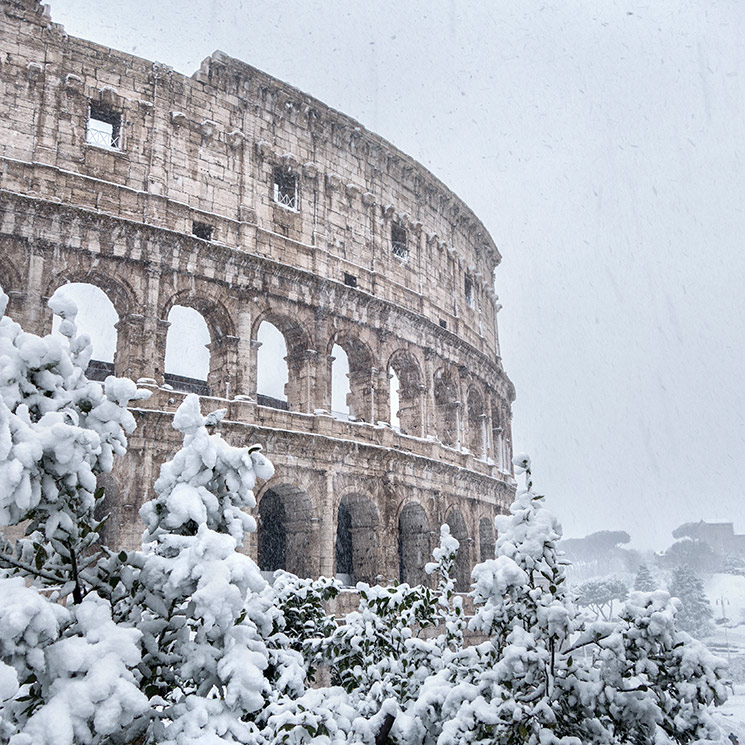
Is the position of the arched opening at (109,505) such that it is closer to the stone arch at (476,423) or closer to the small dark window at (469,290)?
the stone arch at (476,423)

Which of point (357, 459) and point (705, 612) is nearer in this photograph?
point (357, 459)

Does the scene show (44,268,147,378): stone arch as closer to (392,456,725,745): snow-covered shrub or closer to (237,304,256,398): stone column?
(237,304,256,398): stone column

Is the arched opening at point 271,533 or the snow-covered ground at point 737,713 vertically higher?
the arched opening at point 271,533

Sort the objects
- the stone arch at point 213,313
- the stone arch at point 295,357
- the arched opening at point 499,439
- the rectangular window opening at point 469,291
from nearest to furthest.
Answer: the stone arch at point 213,313
the stone arch at point 295,357
the rectangular window opening at point 469,291
the arched opening at point 499,439

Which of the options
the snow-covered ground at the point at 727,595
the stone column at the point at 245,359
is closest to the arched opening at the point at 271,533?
the stone column at the point at 245,359

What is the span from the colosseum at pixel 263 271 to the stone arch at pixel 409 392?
4cm

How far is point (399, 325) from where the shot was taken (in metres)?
17.1

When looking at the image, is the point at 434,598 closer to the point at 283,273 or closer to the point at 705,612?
the point at 283,273

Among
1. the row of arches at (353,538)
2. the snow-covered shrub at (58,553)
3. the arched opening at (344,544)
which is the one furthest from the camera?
the arched opening at (344,544)

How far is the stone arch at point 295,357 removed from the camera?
14860 millimetres

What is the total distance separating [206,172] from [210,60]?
245 cm

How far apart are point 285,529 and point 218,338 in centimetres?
395

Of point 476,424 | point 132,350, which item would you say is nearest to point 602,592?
point 476,424

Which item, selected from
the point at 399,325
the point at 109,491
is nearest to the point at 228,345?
the point at 109,491
